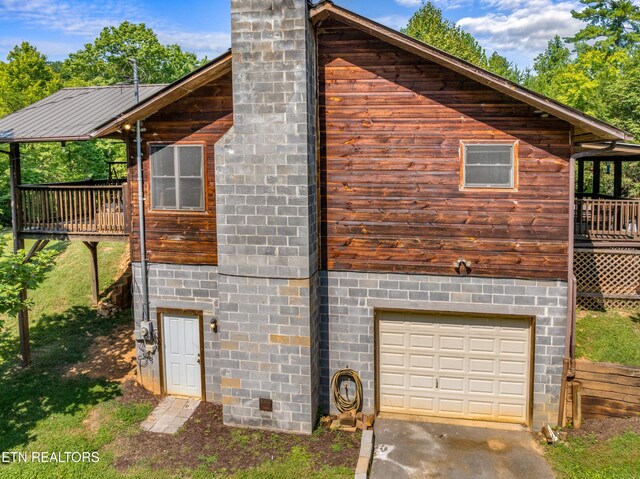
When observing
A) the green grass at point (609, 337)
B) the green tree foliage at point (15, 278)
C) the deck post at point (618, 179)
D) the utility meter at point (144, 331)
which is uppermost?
the deck post at point (618, 179)

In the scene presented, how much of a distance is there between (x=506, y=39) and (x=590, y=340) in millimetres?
118600

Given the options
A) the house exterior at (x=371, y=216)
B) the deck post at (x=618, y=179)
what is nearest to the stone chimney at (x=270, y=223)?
the house exterior at (x=371, y=216)

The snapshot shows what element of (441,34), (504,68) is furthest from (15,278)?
(504,68)

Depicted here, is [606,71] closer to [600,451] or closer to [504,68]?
[504,68]

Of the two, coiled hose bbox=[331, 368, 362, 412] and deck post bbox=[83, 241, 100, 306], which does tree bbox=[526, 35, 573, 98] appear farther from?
coiled hose bbox=[331, 368, 362, 412]

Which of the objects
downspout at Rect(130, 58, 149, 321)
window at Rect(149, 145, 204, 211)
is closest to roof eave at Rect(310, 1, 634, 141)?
window at Rect(149, 145, 204, 211)

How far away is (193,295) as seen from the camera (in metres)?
10.7

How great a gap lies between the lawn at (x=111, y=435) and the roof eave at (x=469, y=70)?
7.00 metres

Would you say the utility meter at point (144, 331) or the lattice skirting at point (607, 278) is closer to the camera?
the utility meter at point (144, 331)

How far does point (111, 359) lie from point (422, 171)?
9.58 metres

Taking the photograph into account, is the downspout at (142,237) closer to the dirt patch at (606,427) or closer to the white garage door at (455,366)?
the white garage door at (455,366)

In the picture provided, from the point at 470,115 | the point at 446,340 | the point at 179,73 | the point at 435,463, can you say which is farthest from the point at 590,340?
the point at 179,73

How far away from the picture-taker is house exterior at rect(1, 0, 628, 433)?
8992mm

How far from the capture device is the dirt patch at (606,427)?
8.80m
